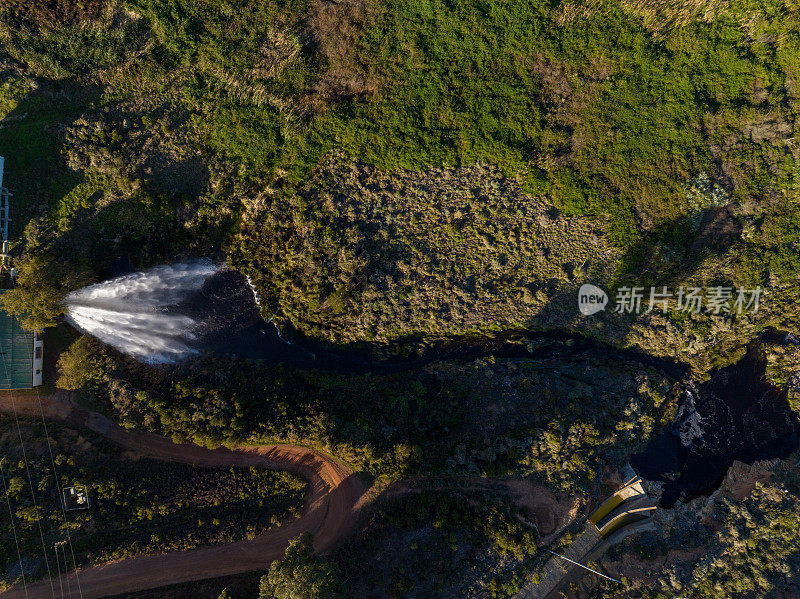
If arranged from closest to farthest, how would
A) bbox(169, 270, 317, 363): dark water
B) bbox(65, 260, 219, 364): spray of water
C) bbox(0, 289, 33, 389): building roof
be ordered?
bbox(0, 289, 33, 389): building roof, bbox(65, 260, 219, 364): spray of water, bbox(169, 270, 317, 363): dark water

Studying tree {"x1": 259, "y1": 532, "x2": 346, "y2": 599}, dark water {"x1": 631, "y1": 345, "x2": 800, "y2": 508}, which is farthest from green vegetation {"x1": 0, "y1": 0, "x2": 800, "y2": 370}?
tree {"x1": 259, "y1": 532, "x2": 346, "y2": 599}

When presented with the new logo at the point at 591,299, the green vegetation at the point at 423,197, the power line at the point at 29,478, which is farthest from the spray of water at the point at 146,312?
the new logo at the point at 591,299

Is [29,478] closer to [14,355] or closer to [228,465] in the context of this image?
[14,355]

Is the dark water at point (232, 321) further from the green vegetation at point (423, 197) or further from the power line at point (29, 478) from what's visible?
the power line at point (29, 478)

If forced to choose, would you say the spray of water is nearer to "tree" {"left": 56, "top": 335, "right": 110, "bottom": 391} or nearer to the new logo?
"tree" {"left": 56, "top": 335, "right": 110, "bottom": 391}
